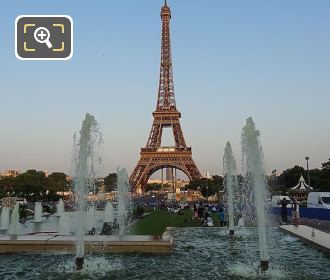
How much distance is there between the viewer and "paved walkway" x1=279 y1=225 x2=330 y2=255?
50.1 feet

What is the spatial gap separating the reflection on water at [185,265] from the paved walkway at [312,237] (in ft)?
0.89

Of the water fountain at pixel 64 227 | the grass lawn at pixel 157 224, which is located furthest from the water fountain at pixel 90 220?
the grass lawn at pixel 157 224

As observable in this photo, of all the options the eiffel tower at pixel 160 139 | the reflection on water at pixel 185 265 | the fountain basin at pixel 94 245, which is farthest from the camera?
the eiffel tower at pixel 160 139

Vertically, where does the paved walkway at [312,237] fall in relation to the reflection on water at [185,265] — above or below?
above

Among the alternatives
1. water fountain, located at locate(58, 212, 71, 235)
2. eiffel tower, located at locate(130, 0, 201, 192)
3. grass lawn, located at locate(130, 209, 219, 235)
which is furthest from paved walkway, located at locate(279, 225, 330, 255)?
eiffel tower, located at locate(130, 0, 201, 192)

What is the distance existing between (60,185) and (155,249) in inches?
4255

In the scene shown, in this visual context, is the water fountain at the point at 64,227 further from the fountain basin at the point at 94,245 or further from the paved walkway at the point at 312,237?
the paved walkway at the point at 312,237

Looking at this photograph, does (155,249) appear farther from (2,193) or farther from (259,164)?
(2,193)

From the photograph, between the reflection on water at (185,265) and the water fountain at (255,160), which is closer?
the reflection on water at (185,265)

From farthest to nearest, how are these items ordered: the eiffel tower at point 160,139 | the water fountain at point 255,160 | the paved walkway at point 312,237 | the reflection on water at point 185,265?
the eiffel tower at point 160,139 < the paved walkway at point 312,237 < the water fountain at point 255,160 < the reflection on water at point 185,265

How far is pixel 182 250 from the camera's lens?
15977 mm

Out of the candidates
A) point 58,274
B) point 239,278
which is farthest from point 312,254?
point 58,274

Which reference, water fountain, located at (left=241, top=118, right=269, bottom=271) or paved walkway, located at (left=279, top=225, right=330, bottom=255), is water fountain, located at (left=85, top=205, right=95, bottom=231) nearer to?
paved walkway, located at (left=279, top=225, right=330, bottom=255)

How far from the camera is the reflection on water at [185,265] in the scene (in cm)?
1180
